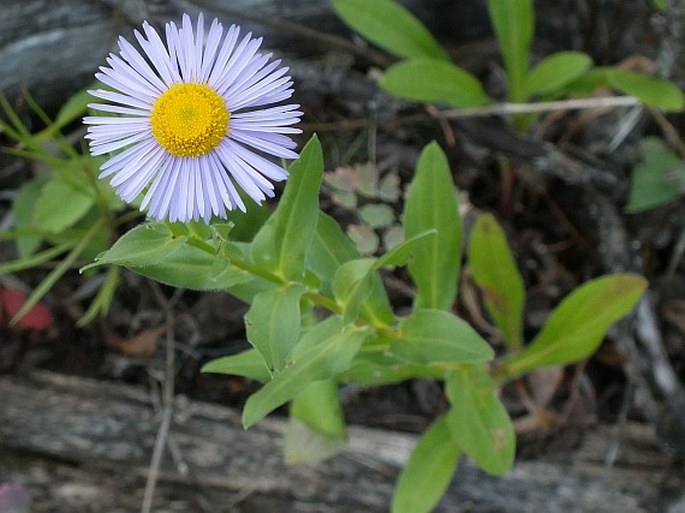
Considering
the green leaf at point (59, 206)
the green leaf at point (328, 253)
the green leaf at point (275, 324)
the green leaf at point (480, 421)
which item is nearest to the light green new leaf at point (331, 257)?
the green leaf at point (328, 253)

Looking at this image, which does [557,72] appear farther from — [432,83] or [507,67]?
[432,83]

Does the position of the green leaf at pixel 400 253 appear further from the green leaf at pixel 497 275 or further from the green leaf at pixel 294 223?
the green leaf at pixel 497 275

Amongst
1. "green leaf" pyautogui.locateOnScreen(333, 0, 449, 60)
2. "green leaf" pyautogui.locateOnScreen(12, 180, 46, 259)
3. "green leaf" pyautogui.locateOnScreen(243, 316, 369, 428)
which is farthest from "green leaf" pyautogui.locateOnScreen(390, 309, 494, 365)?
"green leaf" pyautogui.locateOnScreen(12, 180, 46, 259)

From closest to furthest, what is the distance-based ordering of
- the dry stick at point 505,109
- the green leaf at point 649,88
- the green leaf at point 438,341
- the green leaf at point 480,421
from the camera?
1. the green leaf at point 438,341
2. the green leaf at point 480,421
3. the green leaf at point 649,88
4. the dry stick at point 505,109

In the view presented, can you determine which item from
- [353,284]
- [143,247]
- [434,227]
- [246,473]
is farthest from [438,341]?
[246,473]

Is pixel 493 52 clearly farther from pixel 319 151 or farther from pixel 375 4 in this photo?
pixel 319 151

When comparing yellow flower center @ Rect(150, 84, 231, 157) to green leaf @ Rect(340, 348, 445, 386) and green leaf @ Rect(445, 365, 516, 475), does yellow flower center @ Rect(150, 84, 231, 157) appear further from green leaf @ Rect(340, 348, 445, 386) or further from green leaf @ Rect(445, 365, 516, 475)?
green leaf @ Rect(445, 365, 516, 475)
